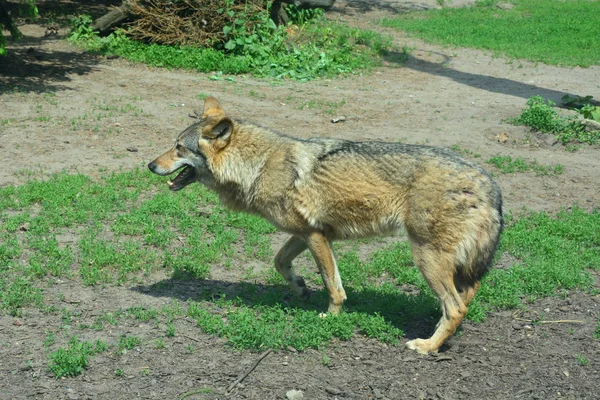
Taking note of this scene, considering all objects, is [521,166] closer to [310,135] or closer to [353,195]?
[310,135]

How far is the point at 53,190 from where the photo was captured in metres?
9.01

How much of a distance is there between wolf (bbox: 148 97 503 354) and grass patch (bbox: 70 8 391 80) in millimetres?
8446

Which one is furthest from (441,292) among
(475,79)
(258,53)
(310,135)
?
(475,79)

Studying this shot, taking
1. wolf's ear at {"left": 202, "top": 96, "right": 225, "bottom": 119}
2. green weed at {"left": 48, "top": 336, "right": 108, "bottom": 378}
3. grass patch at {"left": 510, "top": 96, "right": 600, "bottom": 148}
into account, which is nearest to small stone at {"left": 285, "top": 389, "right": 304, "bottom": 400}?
green weed at {"left": 48, "top": 336, "right": 108, "bottom": 378}

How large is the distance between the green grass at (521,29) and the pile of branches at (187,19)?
22.5 feet

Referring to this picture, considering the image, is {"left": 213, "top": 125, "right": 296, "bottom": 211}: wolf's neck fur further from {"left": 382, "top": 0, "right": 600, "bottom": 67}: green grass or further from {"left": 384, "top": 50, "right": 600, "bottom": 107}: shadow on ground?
{"left": 382, "top": 0, "right": 600, "bottom": 67}: green grass

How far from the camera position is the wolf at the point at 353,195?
5992mm

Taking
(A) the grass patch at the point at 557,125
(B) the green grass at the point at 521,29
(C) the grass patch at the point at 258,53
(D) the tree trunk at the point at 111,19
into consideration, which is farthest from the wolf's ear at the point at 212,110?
(B) the green grass at the point at 521,29

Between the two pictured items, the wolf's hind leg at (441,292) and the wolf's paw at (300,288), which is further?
the wolf's paw at (300,288)

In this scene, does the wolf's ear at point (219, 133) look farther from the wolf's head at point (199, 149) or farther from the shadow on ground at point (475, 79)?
the shadow on ground at point (475, 79)

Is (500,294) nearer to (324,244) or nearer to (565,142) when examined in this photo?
(324,244)

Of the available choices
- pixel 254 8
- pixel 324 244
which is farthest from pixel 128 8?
pixel 324 244

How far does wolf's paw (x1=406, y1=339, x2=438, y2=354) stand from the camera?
6184 millimetres

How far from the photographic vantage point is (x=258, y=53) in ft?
51.7
